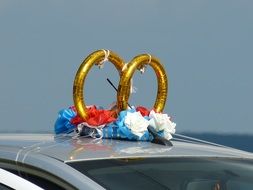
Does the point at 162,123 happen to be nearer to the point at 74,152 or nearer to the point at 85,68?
the point at 85,68

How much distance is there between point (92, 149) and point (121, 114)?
0.71 m

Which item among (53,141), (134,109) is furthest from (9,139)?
(134,109)

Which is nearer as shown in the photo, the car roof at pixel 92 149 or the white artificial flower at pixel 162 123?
the car roof at pixel 92 149

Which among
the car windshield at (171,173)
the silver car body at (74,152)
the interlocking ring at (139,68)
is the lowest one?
the car windshield at (171,173)

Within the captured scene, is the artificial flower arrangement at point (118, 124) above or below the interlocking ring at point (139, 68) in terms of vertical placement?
below

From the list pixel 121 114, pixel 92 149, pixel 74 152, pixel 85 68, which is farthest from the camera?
pixel 85 68

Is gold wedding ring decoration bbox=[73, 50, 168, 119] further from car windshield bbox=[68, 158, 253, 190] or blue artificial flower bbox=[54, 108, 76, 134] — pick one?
car windshield bbox=[68, 158, 253, 190]

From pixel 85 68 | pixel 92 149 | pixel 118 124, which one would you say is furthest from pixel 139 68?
pixel 92 149

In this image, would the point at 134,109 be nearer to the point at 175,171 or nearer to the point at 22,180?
the point at 175,171

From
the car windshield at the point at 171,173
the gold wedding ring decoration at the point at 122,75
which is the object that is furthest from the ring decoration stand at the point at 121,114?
the car windshield at the point at 171,173

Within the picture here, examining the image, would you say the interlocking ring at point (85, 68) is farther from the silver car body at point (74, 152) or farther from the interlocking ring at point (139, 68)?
the silver car body at point (74, 152)

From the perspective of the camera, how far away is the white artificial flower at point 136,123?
16.1 feet

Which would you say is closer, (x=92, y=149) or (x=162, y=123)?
(x=92, y=149)

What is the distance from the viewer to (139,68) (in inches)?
221
